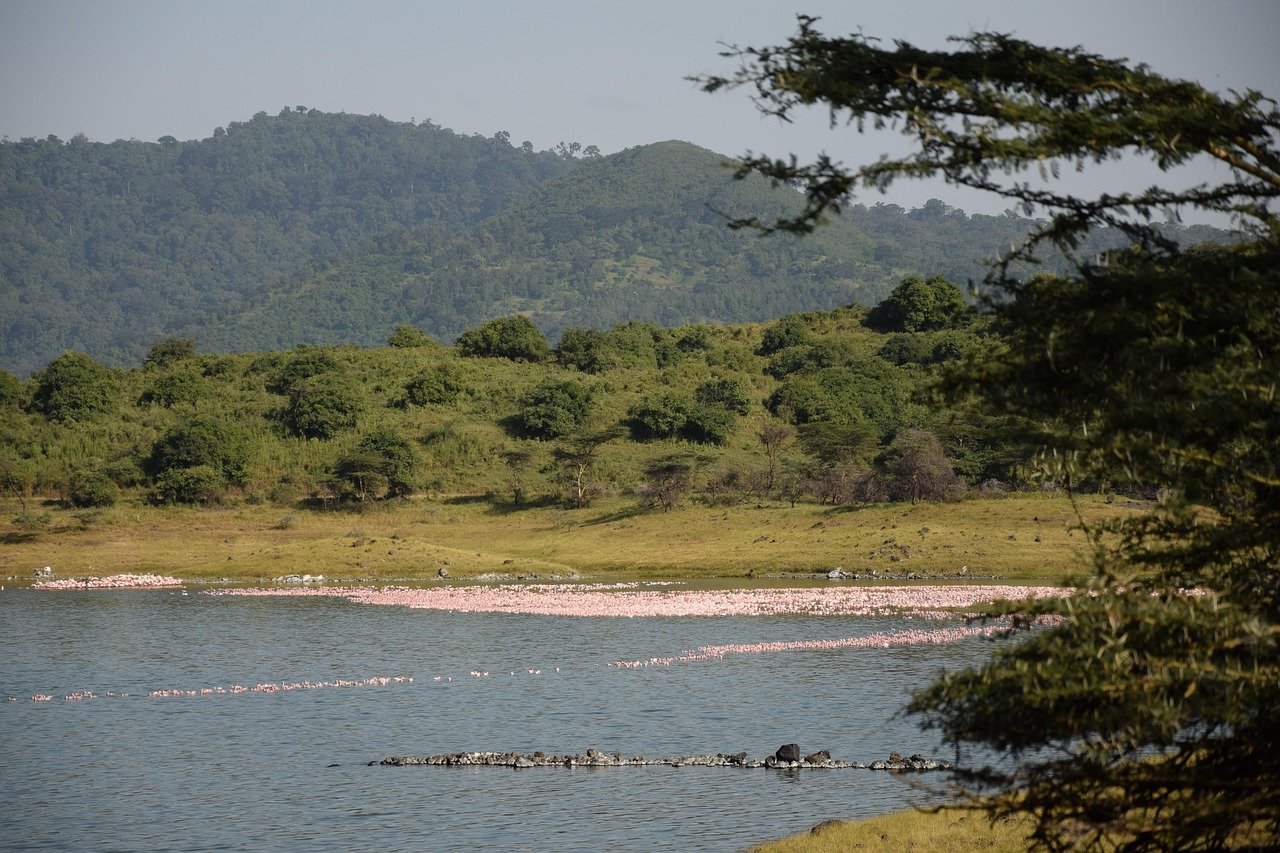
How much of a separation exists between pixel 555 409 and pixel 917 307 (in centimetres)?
3625

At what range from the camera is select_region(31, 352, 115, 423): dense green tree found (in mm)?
90688

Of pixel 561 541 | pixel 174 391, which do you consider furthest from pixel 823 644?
pixel 174 391

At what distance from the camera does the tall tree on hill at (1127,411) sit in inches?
357

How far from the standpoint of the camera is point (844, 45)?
419 inches

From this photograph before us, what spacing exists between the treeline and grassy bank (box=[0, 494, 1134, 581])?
2630 mm

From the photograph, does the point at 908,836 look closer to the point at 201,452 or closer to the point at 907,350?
the point at 201,452

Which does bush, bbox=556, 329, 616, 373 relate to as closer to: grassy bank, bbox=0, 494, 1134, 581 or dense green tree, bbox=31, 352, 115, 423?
dense green tree, bbox=31, 352, 115, 423

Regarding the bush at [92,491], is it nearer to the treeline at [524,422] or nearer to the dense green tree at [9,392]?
the treeline at [524,422]

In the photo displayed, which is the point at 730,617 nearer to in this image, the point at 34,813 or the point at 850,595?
the point at 850,595

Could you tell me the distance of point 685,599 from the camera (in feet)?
145

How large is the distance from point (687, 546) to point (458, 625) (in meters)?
20.9

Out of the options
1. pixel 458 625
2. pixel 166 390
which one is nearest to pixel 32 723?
pixel 458 625

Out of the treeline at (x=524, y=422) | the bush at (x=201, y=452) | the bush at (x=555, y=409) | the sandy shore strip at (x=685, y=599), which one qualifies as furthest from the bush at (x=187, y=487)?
the sandy shore strip at (x=685, y=599)

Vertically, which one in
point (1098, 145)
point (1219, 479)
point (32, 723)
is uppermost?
point (1098, 145)
